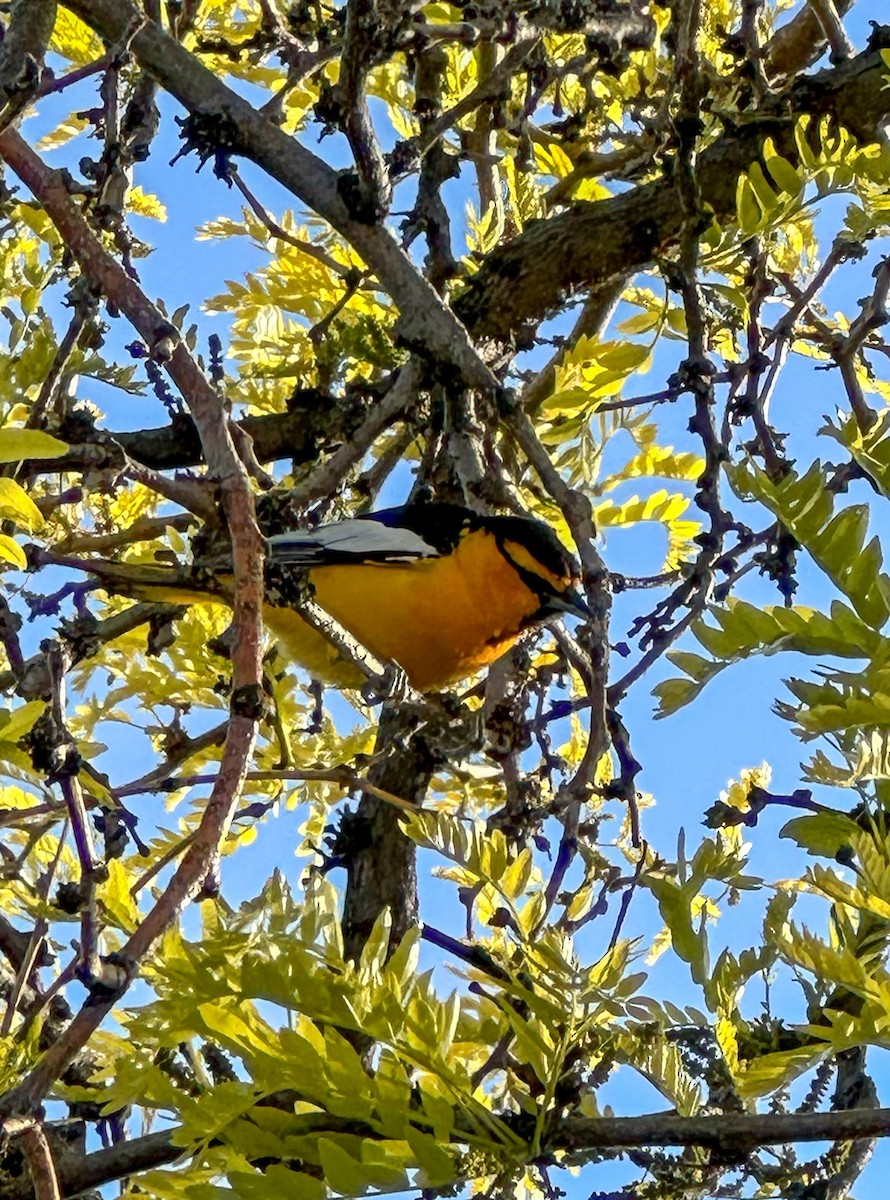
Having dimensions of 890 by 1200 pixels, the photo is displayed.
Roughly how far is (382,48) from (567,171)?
1195mm

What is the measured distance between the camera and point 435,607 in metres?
3.43

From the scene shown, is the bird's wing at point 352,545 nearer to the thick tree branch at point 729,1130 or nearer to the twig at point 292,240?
the twig at point 292,240

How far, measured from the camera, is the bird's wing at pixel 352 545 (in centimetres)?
299

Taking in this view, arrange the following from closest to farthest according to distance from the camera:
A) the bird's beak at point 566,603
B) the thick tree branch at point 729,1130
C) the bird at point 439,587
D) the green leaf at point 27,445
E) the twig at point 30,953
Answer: the green leaf at point 27,445 → the thick tree branch at point 729,1130 → the twig at point 30,953 → the bird at point 439,587 → the bird's beak at point 566,603

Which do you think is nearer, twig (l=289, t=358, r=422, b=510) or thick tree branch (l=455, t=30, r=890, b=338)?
twig (l=289, t=358, r=422, b=510)

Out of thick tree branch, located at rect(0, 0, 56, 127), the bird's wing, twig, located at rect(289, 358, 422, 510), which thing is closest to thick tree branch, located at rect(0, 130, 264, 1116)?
thick tree branch, located at rect(0, 0, 56, 127)

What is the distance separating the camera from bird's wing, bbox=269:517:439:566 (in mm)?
2992

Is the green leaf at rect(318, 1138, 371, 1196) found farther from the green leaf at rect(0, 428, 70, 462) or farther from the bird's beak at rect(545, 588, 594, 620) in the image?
the bird's beak at rect(545, 588, 594, 620)

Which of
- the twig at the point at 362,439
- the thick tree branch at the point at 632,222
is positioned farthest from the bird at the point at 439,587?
the thick tree branch at the point at 632,222

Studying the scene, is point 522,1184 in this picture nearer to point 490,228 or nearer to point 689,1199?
point 689,1199

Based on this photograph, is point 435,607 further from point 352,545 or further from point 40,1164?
point 40,1164

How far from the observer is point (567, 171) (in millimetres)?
3641

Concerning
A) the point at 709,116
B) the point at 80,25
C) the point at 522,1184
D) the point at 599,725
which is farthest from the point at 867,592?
the point at 80,25

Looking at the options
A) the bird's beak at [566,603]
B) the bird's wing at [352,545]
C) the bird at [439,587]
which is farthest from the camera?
the bird's beak at [566,603]
